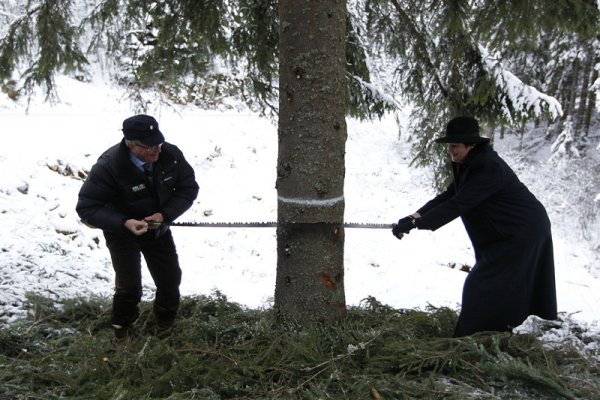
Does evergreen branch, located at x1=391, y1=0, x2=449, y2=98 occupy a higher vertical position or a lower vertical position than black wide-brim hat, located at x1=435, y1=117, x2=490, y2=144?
higher

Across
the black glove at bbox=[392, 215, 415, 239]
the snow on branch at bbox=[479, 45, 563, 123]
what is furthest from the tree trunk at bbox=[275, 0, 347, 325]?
the snow on branch at bbox=[479, 45, 563, 123]

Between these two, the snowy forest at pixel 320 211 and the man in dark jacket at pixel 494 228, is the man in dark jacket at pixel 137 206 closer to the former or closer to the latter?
the snowy forest at pixel 320 211

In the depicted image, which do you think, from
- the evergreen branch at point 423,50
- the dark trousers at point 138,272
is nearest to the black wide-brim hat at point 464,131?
the evergreen branch at point 423,50

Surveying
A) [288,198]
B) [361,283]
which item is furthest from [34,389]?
[361,283]

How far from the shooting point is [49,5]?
4824 mm

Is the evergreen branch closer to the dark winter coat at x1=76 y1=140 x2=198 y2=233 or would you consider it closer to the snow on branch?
the snow on branch

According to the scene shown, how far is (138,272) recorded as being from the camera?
378 centimetres

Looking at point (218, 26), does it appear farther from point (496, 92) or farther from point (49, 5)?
point (496, 92)

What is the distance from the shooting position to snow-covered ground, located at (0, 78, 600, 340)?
6.63 m

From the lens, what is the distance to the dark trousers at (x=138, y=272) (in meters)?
3.71

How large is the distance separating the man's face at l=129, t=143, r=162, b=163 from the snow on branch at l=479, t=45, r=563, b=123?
3.48 m

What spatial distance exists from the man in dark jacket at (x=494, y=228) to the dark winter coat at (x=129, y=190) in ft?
5.64

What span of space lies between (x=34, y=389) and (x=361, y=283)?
586 cm

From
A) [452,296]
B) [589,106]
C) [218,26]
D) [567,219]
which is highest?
[589,106]
